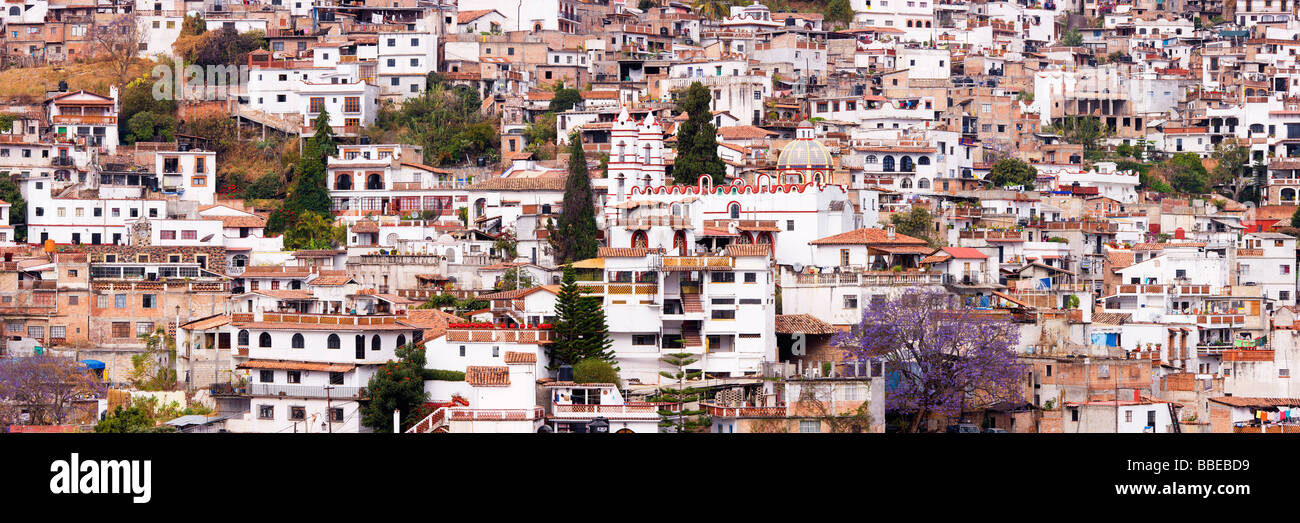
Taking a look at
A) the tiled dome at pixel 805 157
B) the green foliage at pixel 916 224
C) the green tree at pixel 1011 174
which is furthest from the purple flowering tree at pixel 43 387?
the green tree at pixel 1011 174

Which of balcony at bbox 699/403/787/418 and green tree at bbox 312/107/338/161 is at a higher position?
green tree at bbox 312/107/338/161

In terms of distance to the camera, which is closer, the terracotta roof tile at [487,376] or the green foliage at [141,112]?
the terracotta roof tile at [487,376]

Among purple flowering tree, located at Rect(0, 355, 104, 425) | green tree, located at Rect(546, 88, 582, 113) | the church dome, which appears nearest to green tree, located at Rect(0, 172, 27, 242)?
purple flowering tree, located at Rect(0, 355, 104, 425)

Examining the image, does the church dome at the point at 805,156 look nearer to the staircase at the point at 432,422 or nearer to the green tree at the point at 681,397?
the green tree at the point at 681,397

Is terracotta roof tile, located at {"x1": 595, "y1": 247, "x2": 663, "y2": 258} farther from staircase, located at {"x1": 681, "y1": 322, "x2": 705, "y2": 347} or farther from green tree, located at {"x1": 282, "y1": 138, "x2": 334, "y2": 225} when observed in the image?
green tree, located at {"x1": 282, "y1": 138, "x2": 334, "y2": 225}

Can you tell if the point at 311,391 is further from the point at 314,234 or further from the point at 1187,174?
the point at 1187,174

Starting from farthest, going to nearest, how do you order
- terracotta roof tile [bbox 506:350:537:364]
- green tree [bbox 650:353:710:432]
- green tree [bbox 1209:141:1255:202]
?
green tree [bbox 1209:141:1255:202], green tree [bbox 650:353:710:432], terracotta roof tile [bbox 506:350:537:364]

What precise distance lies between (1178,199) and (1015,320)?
2187 centimetres

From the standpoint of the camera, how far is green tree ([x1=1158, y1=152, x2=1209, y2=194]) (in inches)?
2468

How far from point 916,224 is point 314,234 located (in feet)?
53.3

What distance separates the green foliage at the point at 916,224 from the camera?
163 feet

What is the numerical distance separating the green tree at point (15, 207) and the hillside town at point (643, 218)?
0.09 meters

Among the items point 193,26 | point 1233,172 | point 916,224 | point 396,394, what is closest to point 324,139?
point 193,26

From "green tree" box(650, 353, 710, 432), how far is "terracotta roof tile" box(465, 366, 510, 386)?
303cm
